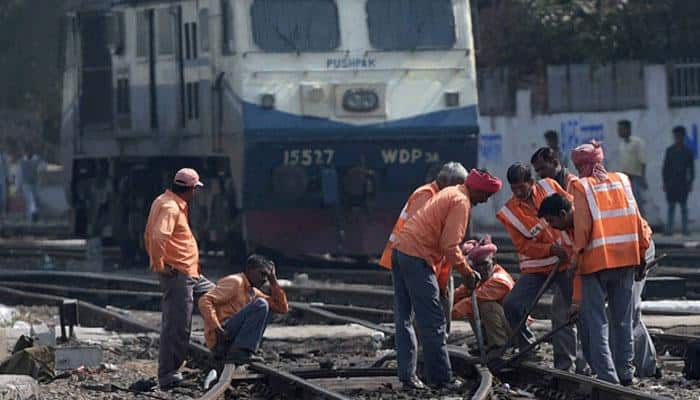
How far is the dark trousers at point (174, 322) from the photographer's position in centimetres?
1188

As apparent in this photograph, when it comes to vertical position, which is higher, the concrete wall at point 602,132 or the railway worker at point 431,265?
the concrete wall at point 602,132

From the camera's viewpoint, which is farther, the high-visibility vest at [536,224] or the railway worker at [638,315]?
the high-visibility vest at [536,224]

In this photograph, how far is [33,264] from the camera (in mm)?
25141

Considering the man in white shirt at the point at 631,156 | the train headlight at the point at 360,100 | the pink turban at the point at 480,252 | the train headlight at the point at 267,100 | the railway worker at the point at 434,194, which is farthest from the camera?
the man in white shirt at the point at 631,156

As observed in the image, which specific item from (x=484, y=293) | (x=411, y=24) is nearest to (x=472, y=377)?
(x=484, y=293)

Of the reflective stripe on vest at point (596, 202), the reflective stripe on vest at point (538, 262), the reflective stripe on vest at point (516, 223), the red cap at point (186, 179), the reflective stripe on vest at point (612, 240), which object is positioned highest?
the red cap at point (186, 179)

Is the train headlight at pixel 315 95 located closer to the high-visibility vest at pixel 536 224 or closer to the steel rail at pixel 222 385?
the steel rail at pixel 222 385

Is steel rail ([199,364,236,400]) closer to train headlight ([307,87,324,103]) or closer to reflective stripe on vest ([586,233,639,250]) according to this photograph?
reflective stripe on vest ([586,233,639,250])

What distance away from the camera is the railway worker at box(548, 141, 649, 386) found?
1066 cm

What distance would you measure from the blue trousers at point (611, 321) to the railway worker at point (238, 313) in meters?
2.39

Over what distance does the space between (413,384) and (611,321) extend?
4.31 feet

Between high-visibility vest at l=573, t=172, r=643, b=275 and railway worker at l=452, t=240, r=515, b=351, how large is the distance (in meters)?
1.33

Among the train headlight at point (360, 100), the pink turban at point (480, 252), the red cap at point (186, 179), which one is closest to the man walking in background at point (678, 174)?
the train headlight at point (360, 100)

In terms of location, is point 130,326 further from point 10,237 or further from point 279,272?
point 10,237
